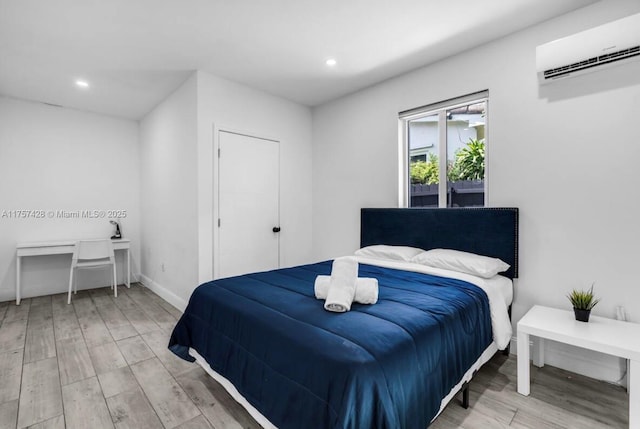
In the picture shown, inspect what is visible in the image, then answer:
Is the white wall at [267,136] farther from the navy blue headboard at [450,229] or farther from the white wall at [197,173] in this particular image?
the navy blue headboard at [450,229]

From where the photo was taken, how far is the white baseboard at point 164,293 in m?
3.43

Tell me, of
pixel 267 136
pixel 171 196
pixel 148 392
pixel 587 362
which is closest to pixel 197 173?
pixel 171 196

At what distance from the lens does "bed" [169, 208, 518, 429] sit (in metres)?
1.16

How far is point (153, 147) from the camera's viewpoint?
4281mm

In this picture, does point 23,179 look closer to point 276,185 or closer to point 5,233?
point 5,233

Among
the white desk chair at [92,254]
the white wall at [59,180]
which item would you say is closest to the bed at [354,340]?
the white desk chair at [92,254]

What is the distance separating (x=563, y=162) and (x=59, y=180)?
18.8ft

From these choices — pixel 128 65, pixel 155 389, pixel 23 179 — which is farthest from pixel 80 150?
pixel 155 389

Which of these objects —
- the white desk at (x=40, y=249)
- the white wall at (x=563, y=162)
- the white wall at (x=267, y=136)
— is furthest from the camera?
the white desk at (x=40, y=249)

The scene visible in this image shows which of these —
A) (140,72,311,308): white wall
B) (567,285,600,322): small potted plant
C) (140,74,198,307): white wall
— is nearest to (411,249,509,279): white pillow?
(567,285,600,322): small potted plant

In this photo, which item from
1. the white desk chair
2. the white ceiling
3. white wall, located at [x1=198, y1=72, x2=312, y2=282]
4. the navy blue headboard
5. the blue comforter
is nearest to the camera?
the blue comforter

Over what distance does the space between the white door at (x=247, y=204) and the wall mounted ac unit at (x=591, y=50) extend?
2.79 m

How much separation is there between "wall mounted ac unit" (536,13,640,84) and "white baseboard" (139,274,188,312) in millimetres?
3903

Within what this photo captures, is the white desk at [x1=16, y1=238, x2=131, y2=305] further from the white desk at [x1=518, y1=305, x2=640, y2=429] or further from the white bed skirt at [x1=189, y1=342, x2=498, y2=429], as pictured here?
the white desk at [x1=518, y1=305, x2=640, y2=429]
